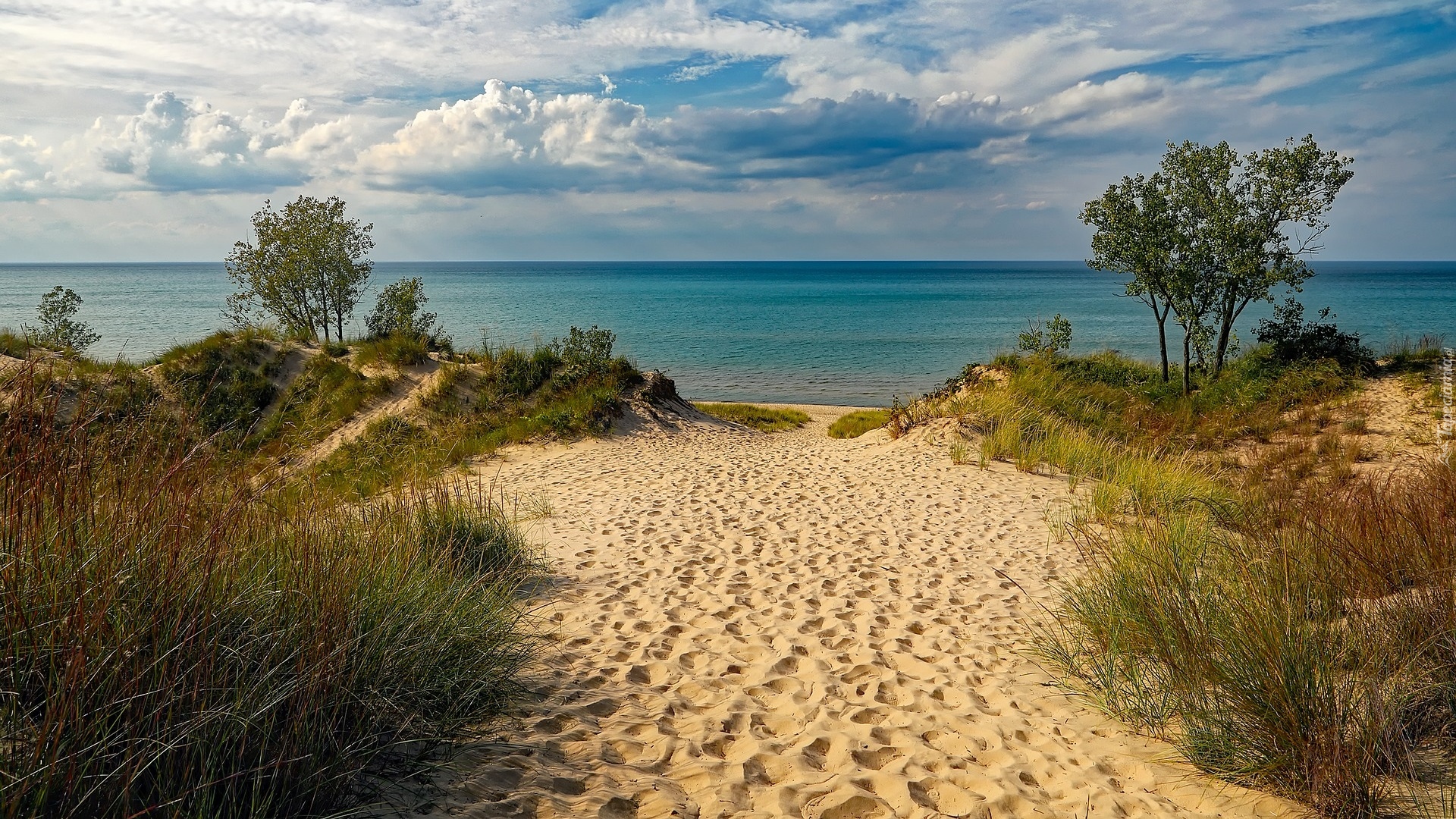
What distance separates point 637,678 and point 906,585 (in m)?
3.40

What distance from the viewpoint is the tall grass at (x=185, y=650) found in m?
2.50

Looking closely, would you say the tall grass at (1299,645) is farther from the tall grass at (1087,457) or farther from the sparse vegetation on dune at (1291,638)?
the tall grass at (1087,457)

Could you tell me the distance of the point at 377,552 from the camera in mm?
4793

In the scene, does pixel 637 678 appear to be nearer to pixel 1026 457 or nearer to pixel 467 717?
pixel 467 717

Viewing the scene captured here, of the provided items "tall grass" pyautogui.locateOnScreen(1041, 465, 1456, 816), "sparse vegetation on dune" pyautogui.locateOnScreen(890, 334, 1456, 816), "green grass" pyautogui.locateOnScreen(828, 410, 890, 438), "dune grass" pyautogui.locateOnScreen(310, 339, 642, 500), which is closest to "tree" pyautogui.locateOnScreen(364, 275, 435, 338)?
"dune grass" pyautogui.locateOnScreen(310, 339, 642, 500)

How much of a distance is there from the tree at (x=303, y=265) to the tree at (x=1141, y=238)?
75.1 feet

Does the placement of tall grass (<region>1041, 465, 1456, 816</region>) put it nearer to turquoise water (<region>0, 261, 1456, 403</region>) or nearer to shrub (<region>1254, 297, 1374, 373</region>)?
turquoise water (<region>0, 261, 1456, 403</region>)

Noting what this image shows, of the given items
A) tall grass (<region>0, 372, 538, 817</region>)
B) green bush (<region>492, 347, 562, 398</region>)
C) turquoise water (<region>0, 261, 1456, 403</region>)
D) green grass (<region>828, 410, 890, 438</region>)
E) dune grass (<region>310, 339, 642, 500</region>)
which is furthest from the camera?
turquoise water (<region>0, 261, 1456, 403</region>)

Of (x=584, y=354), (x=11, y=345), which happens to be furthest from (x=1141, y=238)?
(x=11, y=345)

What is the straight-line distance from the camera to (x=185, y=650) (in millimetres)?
2939

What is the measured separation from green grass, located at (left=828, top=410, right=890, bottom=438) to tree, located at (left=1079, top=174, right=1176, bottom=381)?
7.23 metres

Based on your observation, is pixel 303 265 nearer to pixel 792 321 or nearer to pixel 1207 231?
pixel 1207 231

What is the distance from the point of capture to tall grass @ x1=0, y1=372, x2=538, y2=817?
98.6 inches

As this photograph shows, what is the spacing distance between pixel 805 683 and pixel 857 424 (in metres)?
17.5
